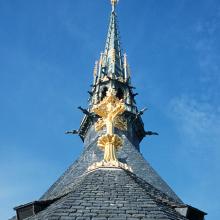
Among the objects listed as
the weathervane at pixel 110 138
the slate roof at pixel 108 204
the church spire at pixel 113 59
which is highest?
the church spire at pixel 113 59

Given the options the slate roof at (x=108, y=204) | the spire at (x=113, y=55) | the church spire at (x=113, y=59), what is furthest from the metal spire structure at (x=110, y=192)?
the spire at (x=113, y=55)

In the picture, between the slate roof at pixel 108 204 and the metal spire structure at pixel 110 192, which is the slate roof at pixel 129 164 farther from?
the slate roof at pixel 108 204

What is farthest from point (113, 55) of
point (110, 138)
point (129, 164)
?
point (110, 138)

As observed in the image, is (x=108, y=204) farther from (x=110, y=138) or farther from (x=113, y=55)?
(x=113, y=55)

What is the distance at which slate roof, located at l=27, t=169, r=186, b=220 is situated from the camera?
33.2ft

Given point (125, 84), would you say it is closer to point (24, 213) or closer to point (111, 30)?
point (111, 30)

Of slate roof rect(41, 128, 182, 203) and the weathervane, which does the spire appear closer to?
slate roof rect(41, 128, 182, 203)

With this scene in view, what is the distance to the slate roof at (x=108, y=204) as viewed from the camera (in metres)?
10.1

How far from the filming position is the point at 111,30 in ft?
121

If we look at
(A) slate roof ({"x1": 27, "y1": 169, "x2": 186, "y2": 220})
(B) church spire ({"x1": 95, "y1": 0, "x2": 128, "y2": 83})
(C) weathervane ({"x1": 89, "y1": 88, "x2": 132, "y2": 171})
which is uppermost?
(B) church spire ({"x1": 95, "y1": 0, "x2": 128, "y2": 83})

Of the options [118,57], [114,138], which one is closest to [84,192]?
[114,138]

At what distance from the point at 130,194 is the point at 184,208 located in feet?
6.02

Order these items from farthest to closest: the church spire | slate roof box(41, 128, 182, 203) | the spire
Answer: the spire → the church spire → slate roof box(41, 128, 182, 203)

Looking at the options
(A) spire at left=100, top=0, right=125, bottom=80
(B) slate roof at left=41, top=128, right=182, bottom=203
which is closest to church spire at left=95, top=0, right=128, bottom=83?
(A) spire at left=100, top=0, right=125, bottom=80
